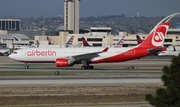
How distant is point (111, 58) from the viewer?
68.1 m

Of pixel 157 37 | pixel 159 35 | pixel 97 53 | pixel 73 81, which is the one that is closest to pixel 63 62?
pixel 97 53

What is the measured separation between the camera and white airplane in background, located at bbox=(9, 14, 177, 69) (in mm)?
66812

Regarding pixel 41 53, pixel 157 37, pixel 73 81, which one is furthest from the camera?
pixel 41 53

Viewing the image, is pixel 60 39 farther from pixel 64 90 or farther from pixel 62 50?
pixel 64 90

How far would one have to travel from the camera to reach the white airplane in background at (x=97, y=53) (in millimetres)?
66812

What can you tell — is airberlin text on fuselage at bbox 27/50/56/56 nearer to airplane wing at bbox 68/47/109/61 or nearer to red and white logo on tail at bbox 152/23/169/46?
airplane wing at bbox 68/47/109/61

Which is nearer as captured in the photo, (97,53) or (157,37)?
(157,37)

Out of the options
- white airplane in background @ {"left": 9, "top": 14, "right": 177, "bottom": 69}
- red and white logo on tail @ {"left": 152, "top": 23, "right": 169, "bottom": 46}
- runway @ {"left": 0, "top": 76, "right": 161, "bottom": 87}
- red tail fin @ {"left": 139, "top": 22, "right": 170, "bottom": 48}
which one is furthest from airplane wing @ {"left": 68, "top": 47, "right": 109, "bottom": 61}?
runway @ {"left": 0, "top": 76, "right": 161, "bottom": 87}

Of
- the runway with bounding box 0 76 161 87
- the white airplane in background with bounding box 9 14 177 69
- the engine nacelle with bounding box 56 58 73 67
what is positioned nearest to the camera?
the runway with bounding box 0 76 161 87

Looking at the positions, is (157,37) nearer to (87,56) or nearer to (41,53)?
(87,56)

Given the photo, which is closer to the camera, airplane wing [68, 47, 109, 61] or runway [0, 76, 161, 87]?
runway [0, 76, 161, 87]

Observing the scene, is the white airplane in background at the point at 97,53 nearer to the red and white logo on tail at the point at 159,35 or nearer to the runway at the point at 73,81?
the red and white logo on tail at the point at 159,35

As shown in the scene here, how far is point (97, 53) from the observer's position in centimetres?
6750

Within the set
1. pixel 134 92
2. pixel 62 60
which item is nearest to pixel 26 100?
pixel 134 92
